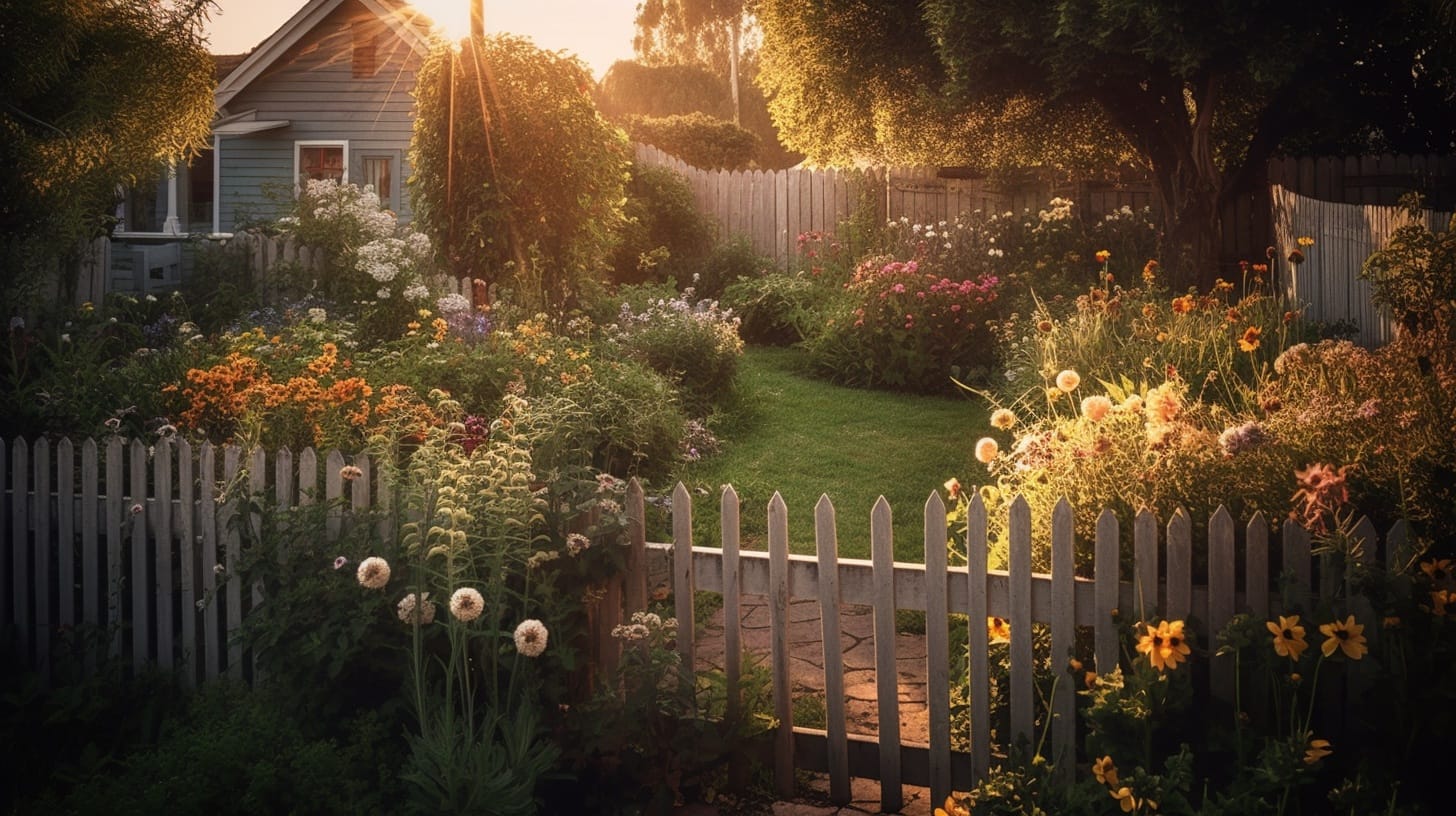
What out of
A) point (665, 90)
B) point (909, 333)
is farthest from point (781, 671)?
point (665, 90)

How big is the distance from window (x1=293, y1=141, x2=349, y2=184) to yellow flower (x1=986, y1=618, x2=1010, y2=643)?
766 inches

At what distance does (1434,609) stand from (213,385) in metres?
4.93

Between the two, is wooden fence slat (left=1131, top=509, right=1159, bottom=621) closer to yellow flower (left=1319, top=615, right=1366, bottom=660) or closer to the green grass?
yellow flower (left=1319, top=615, right=1366, bottom=660)

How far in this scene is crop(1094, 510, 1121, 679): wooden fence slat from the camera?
4023 millimetres

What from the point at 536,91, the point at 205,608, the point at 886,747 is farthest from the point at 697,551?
the point at 536,91

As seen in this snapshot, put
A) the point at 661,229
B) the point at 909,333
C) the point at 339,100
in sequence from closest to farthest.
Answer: the point at 909,333
the point at 661,229
the point at 339,100

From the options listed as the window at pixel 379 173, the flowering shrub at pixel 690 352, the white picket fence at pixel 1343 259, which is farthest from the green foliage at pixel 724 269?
the window at pixel 379 173

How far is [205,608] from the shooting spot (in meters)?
5.02

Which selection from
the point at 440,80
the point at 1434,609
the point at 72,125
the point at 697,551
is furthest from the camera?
the point at 440,80

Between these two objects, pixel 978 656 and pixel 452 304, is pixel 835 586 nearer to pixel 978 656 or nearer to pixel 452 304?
pixel 978 656

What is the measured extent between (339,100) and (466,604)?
19.7 meters

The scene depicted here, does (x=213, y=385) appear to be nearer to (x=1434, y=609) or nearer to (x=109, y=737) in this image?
(x=109, y=737)

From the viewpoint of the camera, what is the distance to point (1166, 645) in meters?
3.71

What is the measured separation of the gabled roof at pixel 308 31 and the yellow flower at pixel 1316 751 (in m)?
19.5
